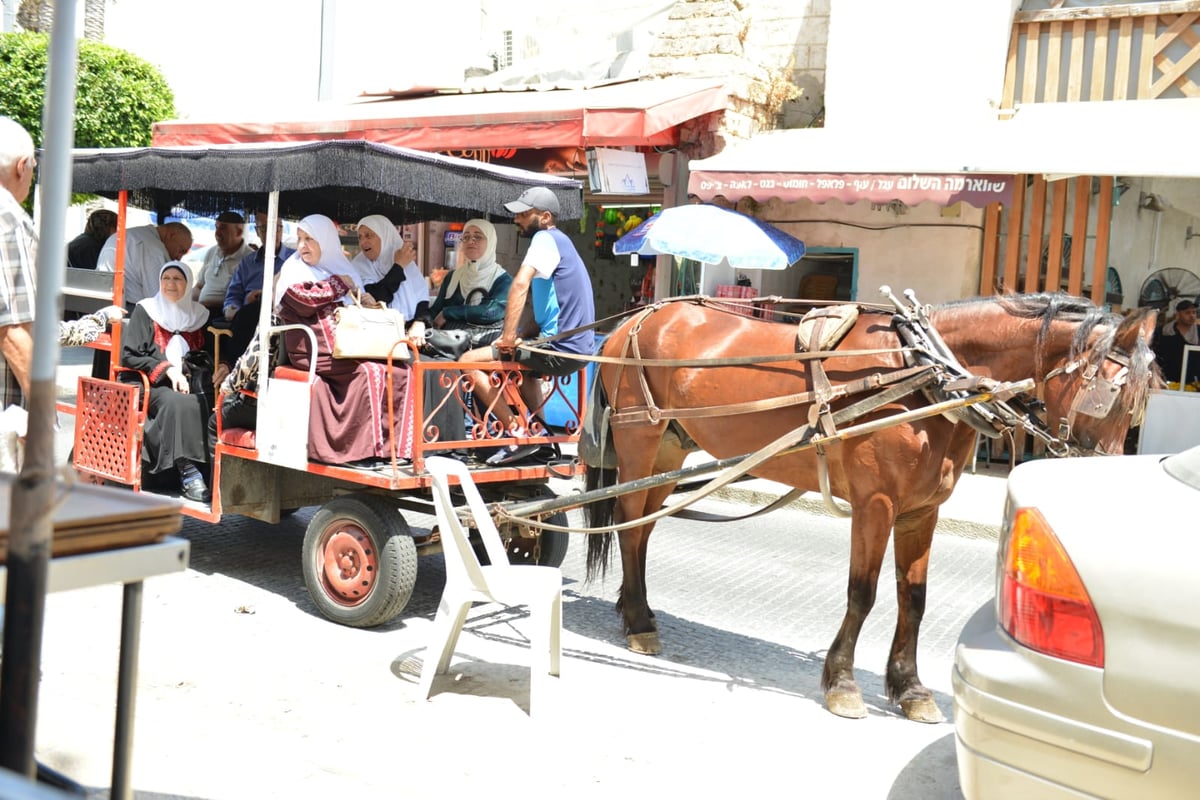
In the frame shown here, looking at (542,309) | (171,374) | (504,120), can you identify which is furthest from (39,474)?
(504,120)

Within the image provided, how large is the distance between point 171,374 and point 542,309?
217 centimetres

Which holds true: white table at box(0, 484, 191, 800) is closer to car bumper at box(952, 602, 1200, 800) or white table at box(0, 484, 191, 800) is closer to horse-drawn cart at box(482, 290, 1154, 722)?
car bumper at box(952, 602, 1200, 800)

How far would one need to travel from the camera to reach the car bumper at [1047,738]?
252 centimetres

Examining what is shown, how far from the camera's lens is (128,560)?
2004 mm

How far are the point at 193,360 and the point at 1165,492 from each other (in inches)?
217

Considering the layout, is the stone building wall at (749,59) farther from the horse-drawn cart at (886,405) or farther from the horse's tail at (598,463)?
the horse-drawn cart at (886,405)

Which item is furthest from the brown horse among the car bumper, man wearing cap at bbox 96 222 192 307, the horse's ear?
man wearing cap at bbox 96 222 192 307

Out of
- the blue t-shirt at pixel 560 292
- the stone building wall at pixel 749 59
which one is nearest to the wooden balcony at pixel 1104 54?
the stone building wall at pixel 749 59

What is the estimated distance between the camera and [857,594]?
4719mm

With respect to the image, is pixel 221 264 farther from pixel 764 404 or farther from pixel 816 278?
pixel 816 278

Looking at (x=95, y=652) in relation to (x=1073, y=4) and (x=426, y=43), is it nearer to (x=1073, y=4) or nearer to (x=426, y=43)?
(x=1073, y=4)

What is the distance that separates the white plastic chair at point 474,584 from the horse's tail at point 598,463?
121 centimetres

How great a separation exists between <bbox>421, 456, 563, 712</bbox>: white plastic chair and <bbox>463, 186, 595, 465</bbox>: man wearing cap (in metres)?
1.25

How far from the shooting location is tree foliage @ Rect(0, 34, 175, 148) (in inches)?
550
